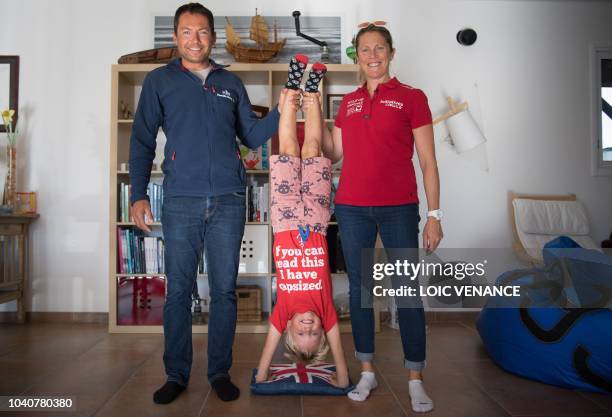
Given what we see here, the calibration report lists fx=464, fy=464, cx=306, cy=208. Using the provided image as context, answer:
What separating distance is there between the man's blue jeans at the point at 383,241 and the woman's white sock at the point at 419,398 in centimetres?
7

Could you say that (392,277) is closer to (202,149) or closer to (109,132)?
(202,149)

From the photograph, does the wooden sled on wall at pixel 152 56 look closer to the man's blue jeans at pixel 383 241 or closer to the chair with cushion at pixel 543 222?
the man's blue jeans at pixel 383 241

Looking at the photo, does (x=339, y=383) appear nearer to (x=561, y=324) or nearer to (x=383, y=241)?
(x=383, y=241)

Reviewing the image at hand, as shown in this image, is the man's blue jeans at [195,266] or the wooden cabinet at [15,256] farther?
the wooden cabinet at [15,256]

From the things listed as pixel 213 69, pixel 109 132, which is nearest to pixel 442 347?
pixel 213 69

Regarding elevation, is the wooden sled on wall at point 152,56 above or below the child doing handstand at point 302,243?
above

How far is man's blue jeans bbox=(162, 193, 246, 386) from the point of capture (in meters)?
1.94

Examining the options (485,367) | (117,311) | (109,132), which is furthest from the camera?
(109,132)

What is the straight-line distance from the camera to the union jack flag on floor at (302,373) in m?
2.01

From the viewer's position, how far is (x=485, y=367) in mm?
2412

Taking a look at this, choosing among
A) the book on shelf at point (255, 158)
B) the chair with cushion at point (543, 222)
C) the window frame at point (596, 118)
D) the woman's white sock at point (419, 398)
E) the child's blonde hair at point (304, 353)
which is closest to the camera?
the woman's white sock at point (419, 398)

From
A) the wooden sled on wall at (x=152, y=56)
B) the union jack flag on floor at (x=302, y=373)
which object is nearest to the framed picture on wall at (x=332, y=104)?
the wooden sled on wall at (x=152, y=56)

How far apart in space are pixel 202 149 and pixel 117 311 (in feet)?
5.84

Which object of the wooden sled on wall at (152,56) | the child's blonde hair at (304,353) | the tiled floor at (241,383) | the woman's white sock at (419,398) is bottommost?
the tiled floor at (241,383)
